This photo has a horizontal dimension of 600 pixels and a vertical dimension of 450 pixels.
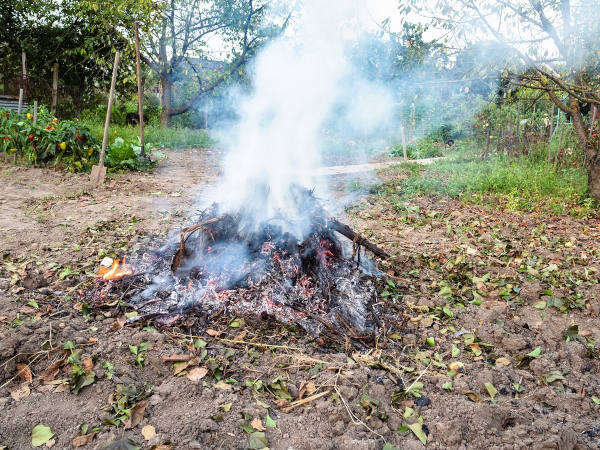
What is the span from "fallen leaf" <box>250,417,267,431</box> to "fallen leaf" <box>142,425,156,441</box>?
483 millimetres

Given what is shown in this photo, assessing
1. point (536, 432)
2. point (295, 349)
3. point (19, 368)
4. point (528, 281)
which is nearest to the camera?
point (536, 432)

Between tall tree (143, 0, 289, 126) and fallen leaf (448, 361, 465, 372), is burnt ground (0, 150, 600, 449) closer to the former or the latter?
fallen leaf (448, 361, 465, 372)

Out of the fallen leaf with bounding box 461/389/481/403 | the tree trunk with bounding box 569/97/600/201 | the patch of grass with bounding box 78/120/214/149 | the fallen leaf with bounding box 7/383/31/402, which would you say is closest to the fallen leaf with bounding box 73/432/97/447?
the fallen leaf with bounding box 7/383/31/402

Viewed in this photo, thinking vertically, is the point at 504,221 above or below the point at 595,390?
above

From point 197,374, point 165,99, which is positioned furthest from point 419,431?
point 165,99

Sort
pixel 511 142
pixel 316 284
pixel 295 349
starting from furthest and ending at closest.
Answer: pixel 511 142, pixel 316 284, pixel 295 349

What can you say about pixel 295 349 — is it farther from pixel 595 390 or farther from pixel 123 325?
pixel 595 390

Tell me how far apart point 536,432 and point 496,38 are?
187 inches

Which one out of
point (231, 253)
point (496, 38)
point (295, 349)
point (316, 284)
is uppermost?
point (496, 38)

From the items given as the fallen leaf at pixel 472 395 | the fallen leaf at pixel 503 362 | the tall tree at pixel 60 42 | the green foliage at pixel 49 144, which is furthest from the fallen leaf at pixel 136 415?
the tall tree at pixel 60 42

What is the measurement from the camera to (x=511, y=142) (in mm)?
9773

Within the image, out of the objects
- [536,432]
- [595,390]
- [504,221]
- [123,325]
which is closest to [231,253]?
[123,325]

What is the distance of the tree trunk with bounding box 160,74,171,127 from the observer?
14875mm

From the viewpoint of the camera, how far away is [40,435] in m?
2.02
